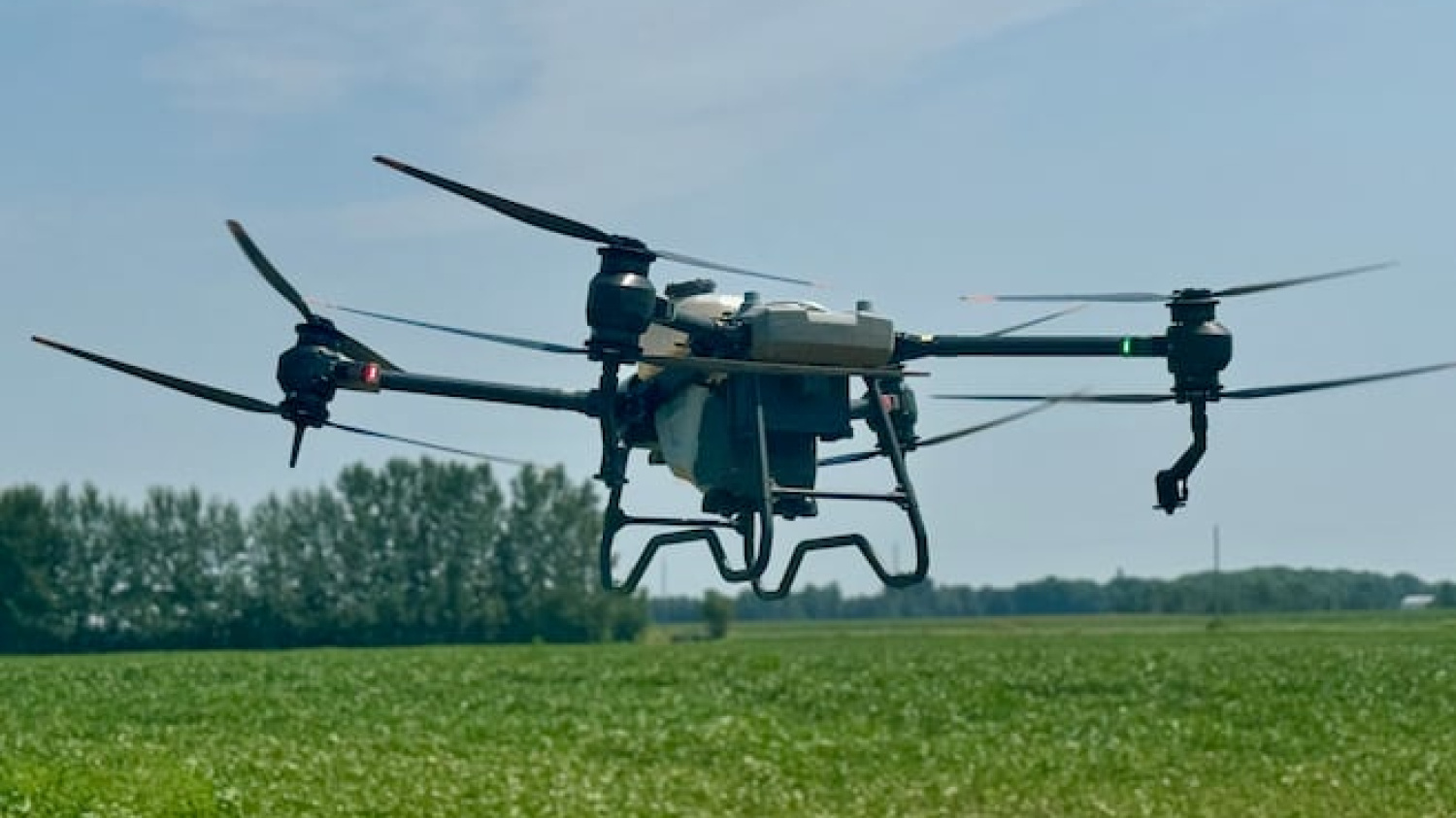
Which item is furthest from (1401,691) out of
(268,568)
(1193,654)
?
(268,568)

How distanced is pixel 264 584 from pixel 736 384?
4369 inches

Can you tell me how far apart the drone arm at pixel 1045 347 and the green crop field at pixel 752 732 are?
8995mm

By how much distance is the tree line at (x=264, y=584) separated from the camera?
100 meters

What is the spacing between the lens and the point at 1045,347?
313 inches

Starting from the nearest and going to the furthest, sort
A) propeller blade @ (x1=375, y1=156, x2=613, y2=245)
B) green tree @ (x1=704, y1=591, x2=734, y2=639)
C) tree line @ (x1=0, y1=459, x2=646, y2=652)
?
1. propeller blade @ (x1=375, y1=156, x2=613, y2=245)
2. tree line @ (x1=0, y1=459, x2=646, y2=652)
3. green tree @ (x1=704, y1=591, x2=734, y2=639)

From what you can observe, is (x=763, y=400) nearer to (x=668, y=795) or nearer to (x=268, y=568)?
(x=668, y=795)

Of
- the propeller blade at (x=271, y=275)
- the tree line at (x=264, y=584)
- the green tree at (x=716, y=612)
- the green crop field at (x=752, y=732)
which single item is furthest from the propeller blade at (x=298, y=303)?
the green tree at (x=716, y=612)

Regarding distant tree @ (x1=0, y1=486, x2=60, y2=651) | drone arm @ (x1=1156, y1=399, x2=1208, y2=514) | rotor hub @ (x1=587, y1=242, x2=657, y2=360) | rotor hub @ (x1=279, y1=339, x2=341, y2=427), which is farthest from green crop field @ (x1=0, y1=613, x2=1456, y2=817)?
distant tree @ (x1=0, y1=486, x2=60, y2=651)

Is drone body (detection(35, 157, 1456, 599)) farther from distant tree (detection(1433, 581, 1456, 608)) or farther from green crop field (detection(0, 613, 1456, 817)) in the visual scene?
distant tree (detection(1433, 581, 1456, 608))

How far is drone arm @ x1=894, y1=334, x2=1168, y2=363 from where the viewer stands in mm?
7859

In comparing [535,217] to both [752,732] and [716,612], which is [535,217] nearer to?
[752,732]

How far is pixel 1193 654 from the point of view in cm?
7331

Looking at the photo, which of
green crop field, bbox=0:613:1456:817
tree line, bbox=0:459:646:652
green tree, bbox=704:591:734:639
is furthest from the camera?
green tree, bbox=704:591:734:639

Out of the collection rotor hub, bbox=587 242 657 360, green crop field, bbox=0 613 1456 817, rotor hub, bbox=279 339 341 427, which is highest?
rotor hub, bbox=587 242 657 360
